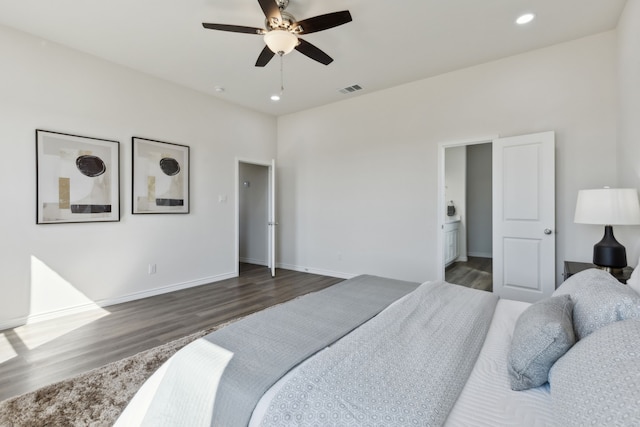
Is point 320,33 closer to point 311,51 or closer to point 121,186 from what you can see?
point 311,51

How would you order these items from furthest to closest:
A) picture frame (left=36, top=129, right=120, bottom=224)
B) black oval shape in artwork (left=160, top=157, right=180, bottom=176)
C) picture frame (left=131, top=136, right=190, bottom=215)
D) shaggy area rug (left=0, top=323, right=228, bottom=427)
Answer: black oval shape in artwork (left=160, top=157, right=180, bottom=176)
picture frame (left=131, top=136, right=190, bottom=215)
picture frame (left=36, top=129, right=120, bottom=224)
shaggy area rug (left=0, top=323, right=228, bottom=427)

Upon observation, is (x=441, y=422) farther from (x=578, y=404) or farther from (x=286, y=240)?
(x=286, y=240)

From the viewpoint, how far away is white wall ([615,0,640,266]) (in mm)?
2346

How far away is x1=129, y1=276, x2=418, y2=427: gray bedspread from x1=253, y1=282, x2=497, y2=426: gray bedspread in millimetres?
121

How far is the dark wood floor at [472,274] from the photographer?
4480mm

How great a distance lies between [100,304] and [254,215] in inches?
129

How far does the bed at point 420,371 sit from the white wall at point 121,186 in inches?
112

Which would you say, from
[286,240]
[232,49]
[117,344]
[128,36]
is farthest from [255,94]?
[117,344]

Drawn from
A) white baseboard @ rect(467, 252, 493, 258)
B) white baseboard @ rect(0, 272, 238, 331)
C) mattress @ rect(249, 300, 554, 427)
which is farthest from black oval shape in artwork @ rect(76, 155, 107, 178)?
white baseboard @ rect(467, 252, 493, 258)

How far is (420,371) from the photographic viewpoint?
42.8 inches

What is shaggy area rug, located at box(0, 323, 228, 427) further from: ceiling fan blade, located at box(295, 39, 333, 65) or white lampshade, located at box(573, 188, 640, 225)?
white lampshade, located at box(573, 188, 640, 225)

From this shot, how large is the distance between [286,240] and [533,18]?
472 centimetres

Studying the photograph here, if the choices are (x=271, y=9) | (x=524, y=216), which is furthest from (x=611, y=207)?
(x=271, y=9)

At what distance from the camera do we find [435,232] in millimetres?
4148
